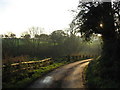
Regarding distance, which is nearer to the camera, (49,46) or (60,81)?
(60,81)

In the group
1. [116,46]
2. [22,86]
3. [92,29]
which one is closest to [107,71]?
[116,46]

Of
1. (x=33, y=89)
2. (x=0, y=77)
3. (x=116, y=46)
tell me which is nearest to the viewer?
(x=33, y=89)

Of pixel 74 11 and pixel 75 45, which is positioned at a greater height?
pixel 74 11

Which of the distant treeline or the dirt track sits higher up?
the distant treeline

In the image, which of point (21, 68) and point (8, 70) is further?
point (21, 68)

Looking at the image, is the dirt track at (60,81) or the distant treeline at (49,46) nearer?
the dirt track at (60,81)

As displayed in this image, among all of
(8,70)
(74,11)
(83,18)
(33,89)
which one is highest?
(74,11)

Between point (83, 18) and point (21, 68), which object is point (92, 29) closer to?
point (83, 18)

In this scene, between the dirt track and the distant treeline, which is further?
the distant treeline

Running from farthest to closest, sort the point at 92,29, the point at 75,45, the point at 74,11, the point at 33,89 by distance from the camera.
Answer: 1. the point at 75,45
2. the point at 74,11
3. the point at 92,29
4. the point at 33,89

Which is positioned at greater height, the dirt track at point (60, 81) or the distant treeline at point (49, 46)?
the distant treeline at point (49, 46)

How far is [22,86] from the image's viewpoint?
980 centimetres

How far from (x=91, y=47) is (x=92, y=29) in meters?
49.0

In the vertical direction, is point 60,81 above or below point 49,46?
below
